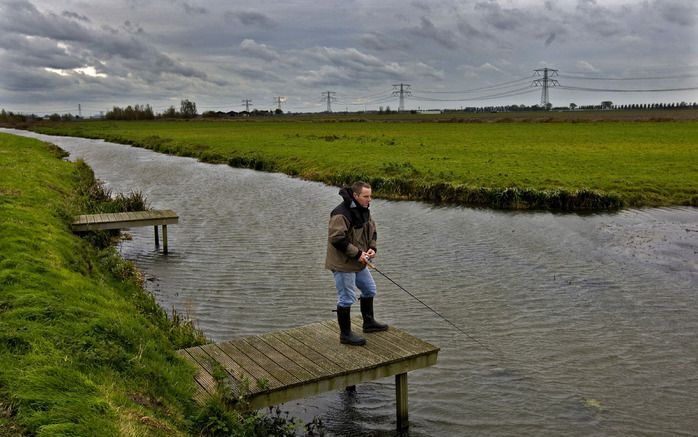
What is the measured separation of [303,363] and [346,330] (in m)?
1.03

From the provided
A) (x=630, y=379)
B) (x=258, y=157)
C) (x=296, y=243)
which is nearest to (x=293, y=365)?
(x=630, y=379)

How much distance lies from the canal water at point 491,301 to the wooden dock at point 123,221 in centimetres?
103

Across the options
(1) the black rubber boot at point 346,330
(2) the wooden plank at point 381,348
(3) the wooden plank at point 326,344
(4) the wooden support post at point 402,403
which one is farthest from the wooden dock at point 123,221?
(4) the wooden support post at point 402,403

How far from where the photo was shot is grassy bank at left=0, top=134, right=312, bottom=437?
20.7 feet

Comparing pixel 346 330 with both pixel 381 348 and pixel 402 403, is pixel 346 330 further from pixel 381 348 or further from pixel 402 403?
pixel 402 403

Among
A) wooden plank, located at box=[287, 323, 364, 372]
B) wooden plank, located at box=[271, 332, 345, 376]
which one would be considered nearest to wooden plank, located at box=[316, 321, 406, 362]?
wooden plank, located at box=[287, 323, 364, 372]

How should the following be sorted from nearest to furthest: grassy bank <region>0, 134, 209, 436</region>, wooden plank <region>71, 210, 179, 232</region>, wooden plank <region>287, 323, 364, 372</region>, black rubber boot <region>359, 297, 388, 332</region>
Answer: grassy bank <region>0, 134, 209, 436</region>
wooden plank <region>287, 323, 364, 372</region>
black rubber boot <region>359, 297, 388, 332</region>
wooden plank <region>71, 210, 179, 232</region>

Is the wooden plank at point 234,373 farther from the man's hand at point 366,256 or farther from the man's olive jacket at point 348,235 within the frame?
the man's hand at point 366,256

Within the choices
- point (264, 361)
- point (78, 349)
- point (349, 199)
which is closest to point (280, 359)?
point (264, 361)

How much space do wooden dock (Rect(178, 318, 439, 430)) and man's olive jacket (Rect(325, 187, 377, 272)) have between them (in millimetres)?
1336

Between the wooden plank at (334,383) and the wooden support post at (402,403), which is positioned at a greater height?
the wooden plank at (334,383)

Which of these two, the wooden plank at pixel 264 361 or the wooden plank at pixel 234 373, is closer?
the wooden plank at pixel 234 373

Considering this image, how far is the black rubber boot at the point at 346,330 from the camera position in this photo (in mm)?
9391

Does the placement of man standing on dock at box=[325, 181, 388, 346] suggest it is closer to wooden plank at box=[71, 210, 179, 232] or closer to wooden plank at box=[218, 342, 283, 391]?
wooden plank at box=[218, 342, 283, 391]
